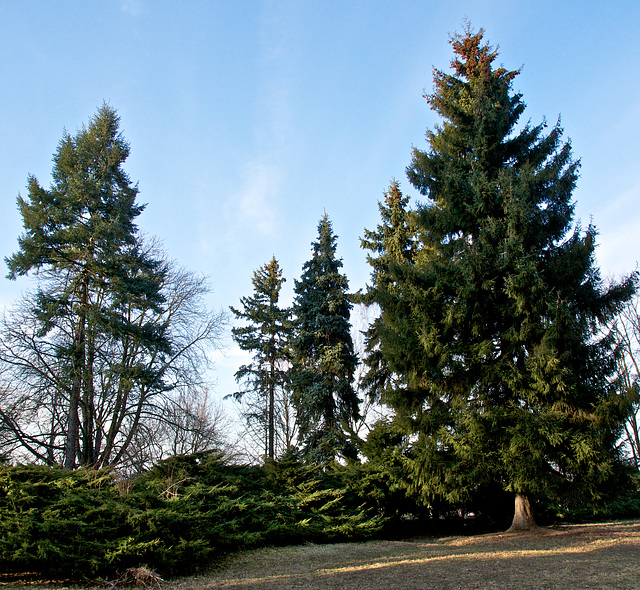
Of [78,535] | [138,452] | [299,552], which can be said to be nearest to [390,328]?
[299,552]

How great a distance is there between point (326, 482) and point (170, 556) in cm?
668

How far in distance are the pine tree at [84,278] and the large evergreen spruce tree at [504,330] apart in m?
8.75

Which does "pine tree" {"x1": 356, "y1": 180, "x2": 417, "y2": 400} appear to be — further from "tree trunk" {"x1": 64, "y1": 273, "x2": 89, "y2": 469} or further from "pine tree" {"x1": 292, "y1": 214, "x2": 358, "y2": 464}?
"tree trunk" {"x1": 64, "y1": 273, "x2": 89, "y2": 469}

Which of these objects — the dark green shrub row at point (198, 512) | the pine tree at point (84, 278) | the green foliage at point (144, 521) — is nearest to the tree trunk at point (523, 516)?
the dark green shrub row at point (198, 512)

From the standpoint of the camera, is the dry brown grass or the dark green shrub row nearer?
the dry brown grass

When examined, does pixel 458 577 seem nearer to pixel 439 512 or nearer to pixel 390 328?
pixel 390 328

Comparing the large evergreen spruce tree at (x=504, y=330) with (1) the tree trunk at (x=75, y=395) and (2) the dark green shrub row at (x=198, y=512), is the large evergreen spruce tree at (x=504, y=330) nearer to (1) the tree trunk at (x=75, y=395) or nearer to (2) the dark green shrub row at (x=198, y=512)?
(2) the dark green shrub row at (x=198, y=512)

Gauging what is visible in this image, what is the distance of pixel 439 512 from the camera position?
13.6 meters

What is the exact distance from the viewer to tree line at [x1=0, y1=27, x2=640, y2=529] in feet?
32.0

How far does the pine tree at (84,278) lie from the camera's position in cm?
1397

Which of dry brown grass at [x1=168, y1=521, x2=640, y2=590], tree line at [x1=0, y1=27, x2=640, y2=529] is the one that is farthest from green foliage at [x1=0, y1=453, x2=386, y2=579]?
tree line at [x1=0, y1=27, x2=640, y2=529]

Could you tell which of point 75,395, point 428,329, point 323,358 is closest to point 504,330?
point 428,329

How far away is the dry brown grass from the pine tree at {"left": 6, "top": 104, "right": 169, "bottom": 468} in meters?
8.40

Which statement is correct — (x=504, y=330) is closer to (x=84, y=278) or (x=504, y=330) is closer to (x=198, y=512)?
(x=198, y=512)
